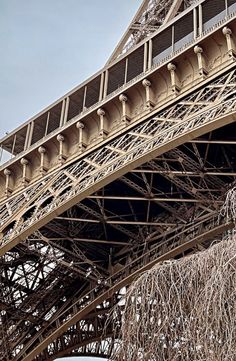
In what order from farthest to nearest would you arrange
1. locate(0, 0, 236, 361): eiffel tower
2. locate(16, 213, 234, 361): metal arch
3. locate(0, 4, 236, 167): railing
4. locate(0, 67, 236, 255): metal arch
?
locate(16, 213, 234, 361): metal arch
locate(0, 4, 236, 167): railing
locate(0, 0, 236, 361): eiffel tower
locate(0, 67, 236, 255): metal arch

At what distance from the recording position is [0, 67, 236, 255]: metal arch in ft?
45.1

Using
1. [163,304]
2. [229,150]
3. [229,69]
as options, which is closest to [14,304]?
[229,150]

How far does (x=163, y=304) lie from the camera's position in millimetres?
9180

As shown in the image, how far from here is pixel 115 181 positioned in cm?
1834

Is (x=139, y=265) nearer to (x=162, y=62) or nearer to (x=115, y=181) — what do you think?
(x=115, y=181)

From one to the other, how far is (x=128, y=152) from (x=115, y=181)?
3083mm

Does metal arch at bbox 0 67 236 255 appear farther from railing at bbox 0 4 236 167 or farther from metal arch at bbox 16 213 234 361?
metal arch at bbox 16 213 234 361

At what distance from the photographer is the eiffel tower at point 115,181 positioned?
51.8 ft

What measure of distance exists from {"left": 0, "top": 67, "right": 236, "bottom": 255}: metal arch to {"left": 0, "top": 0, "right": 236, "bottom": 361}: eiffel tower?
35mm

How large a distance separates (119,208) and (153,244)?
1.66 metres

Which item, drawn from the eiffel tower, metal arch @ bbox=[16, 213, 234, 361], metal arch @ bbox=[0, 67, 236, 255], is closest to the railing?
the eiffel tower

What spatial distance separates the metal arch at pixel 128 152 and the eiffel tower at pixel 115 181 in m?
0.03

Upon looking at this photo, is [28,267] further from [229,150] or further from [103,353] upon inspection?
[229,150]

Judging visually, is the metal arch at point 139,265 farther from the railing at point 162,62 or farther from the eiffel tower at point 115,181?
the railing at point 162,62
